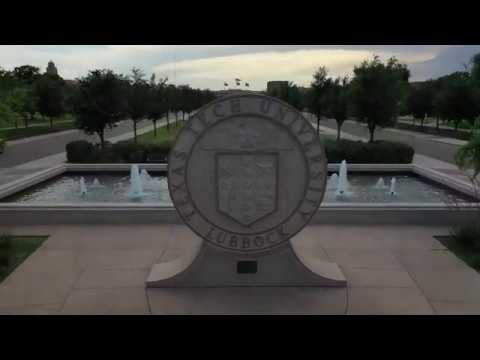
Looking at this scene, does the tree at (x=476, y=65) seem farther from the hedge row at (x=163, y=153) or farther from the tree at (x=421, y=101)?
the tree at (x=421, y=101)

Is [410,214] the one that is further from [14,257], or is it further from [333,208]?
[14,257]

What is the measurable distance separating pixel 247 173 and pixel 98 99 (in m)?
13.9

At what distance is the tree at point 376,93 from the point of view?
61.7 ft

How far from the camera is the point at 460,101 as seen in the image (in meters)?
27.5

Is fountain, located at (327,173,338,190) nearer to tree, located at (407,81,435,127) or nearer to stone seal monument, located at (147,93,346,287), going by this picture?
stone seal monument, located at (147,93,346,287)

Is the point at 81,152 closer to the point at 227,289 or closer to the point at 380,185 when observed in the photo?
the point at 380,185

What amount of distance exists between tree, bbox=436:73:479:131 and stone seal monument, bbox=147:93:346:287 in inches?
982

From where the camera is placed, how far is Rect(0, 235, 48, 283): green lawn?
6988 millimetres

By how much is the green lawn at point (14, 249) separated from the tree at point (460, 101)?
26.5 meters

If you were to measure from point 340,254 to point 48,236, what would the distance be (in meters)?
5.65

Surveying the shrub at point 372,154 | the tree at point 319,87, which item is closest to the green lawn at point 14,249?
the shrub at point 372,154

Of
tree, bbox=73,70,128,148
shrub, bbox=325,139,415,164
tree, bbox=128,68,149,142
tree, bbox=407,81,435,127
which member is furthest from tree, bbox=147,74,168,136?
tree, bbox=407,81,435,127

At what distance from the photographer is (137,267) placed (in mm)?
7055

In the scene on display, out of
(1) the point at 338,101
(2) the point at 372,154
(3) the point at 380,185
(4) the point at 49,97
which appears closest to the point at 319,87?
(1) the point at 338,101
